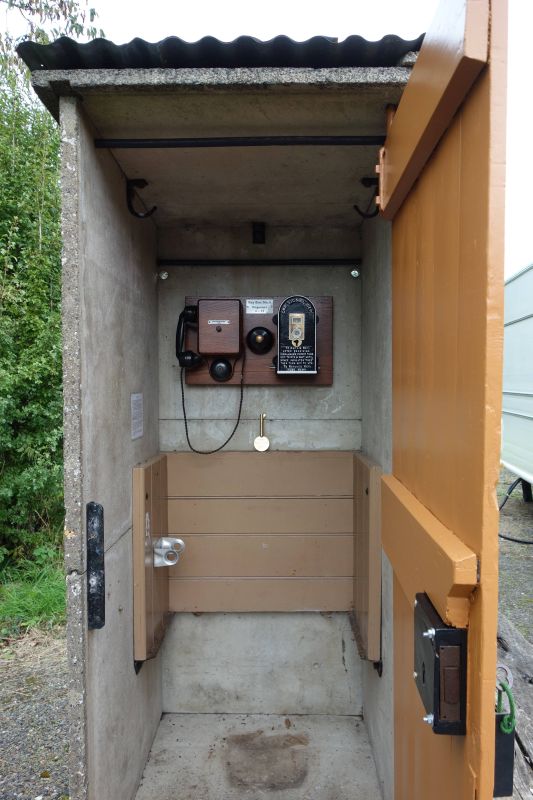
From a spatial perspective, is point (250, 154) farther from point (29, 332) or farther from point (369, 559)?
point (29, 332)

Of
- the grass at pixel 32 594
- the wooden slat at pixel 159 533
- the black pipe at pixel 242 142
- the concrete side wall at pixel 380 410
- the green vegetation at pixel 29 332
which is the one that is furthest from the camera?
the green vegetation at pixel 29 332

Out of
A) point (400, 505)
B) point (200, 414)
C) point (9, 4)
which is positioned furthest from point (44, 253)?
point (400, 505)

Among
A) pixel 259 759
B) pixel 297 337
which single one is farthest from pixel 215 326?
pixel 259 759

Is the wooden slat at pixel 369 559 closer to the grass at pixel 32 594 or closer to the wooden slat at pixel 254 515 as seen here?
the wooden slat at pixel 254 515

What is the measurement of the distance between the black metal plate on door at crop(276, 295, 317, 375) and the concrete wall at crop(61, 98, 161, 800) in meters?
0.65

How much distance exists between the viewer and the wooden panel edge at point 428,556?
0.86 meters

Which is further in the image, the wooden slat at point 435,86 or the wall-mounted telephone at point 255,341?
the wall-mounted telephone at point 255,341

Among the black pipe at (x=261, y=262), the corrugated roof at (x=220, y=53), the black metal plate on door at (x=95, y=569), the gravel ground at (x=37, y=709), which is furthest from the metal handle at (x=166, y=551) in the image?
the corrugated roof at (x=220, y=53)

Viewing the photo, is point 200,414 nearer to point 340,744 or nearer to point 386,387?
point 386,387

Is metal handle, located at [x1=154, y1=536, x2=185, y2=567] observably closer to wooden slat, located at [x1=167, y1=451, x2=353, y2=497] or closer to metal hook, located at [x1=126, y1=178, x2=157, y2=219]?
wooden slat, located at [x1=167, y1=451, x2=353, y2=497]

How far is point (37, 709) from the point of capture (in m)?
2.73

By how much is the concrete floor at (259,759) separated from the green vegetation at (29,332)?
200cm

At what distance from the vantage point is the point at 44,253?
430cm

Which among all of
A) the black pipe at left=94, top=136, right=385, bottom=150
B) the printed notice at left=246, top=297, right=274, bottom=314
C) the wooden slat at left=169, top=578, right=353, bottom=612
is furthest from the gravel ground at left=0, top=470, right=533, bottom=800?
the black pipe at left=94, top=136, right=385, bottom=150
